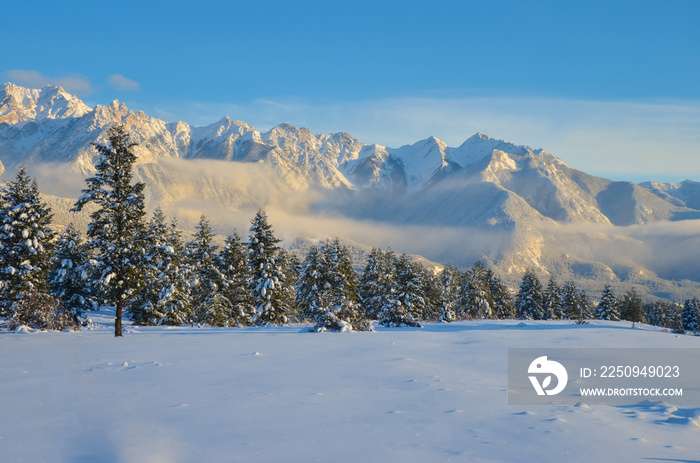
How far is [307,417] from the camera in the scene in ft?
18.6

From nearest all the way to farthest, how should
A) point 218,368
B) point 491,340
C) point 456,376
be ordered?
point 456,376 → point 218,368 → point 491,340

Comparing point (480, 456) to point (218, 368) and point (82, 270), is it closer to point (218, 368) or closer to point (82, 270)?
point (218, 368)

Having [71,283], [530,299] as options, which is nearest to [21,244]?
[71,283]

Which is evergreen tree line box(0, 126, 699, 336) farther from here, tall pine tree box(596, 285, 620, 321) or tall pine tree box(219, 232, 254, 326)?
tall pine tree box(596, 285, 620, 321)

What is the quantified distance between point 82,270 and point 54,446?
62.5ft

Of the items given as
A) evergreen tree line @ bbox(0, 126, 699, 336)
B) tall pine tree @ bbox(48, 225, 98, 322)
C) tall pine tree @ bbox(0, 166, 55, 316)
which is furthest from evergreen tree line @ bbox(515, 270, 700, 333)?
tall pine tree @ bbox(0, 166, 55, 316)

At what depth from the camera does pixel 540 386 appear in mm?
7469

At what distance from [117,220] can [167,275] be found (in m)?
17.0

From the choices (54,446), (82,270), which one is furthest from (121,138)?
(54,446)

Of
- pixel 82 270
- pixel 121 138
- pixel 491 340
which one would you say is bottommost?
pixel 491 340

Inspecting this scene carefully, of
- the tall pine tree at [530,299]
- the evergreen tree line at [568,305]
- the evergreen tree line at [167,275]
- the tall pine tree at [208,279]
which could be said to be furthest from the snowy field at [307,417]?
the tall pine tree at [530,299]

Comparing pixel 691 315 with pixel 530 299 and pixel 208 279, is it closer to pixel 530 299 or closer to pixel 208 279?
pixel 530 299

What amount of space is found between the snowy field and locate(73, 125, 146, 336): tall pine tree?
37.2 ft

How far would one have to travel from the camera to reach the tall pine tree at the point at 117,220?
20.2 metres
